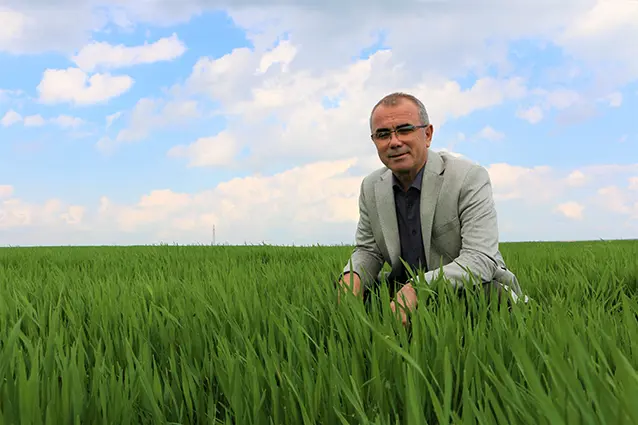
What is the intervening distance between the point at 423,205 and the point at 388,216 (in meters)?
0.22

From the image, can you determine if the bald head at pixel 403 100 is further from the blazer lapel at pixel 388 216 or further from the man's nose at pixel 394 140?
the blazer lapel at pixel 388 216

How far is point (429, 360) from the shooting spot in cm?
138

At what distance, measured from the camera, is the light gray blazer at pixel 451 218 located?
2521 mm

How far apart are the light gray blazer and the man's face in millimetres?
150

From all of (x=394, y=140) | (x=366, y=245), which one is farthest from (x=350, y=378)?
(x=366, y=245)

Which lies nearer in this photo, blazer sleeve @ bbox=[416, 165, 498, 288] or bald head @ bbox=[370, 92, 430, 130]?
blazer sleeve @ bbox=[416, 165, 498, 288]

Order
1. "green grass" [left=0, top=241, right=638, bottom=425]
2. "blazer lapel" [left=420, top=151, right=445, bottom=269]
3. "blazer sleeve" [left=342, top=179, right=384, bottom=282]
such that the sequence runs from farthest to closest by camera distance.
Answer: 1. "blazer sleeve" [left=342, top=179, right=384, bottom=282]
2. "blazer lapel" [left=420, top=151, right=445, bottom=269]
3. "green grass" [left=0, top=241, right=638, bottom=425]

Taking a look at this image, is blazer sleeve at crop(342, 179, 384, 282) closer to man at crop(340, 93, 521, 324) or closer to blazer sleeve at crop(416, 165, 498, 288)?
man at crop(340, 93, 521, 324)

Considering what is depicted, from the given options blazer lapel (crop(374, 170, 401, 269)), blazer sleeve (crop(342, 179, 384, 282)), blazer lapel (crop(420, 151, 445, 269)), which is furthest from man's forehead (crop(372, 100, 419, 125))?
blazer sleeve (crop(342, 179, 384, 282))

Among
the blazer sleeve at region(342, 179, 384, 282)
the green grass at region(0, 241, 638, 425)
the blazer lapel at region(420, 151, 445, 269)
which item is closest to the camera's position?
the green grass at region(0, 241, 638, 425)

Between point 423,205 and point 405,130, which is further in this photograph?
point 423,205

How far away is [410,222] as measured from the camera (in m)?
2.84

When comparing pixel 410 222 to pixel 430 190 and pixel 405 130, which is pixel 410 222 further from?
pixel 405 130

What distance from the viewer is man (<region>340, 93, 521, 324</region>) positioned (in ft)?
8.28
